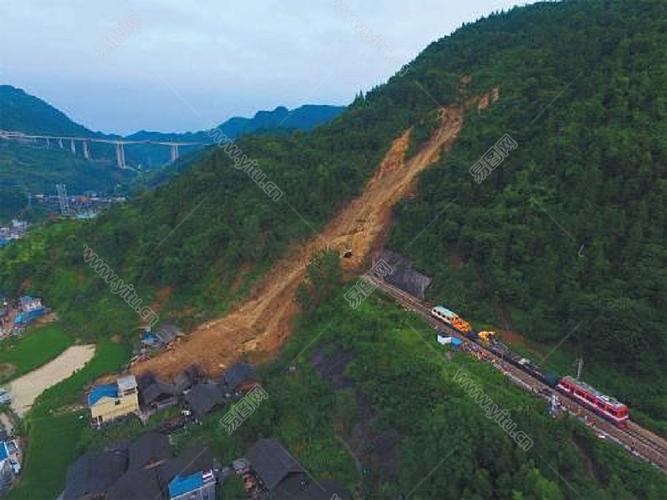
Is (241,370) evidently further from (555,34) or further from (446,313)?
(555,34)

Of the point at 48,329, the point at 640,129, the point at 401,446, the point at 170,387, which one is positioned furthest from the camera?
the point at 48,329

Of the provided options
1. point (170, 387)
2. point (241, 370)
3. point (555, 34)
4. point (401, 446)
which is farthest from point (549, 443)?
point (555, 34)

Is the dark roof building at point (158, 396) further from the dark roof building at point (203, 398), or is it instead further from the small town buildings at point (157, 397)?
the dark roof building at point (203, 398)

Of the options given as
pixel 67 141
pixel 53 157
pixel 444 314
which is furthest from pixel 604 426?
pixel 67 141

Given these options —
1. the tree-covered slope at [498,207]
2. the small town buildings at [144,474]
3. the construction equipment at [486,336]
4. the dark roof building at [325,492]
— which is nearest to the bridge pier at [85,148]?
the tree-covered slope at [498,207]

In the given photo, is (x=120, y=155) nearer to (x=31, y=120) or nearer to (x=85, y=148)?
(x=85, y=148)

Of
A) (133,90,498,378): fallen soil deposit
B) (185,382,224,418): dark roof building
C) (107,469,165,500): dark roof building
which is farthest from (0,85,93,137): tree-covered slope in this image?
(107,469,165,500): dark roof building
